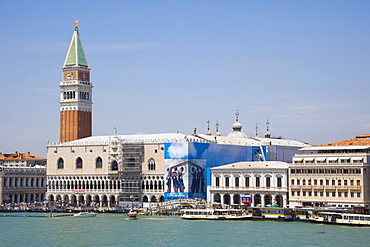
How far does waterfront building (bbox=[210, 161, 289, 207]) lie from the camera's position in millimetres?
91250

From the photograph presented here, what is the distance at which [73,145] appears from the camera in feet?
367

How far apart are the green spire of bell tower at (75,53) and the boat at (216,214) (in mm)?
40229

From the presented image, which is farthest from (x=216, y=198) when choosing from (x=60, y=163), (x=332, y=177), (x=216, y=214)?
(x=60, y=163)

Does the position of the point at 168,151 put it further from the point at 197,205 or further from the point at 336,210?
the point at 336,210

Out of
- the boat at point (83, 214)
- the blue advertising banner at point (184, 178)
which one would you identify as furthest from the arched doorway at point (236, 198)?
the boat at point (83, 214)

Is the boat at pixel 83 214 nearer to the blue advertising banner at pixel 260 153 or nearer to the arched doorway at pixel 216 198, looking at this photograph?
the arched doorway at pixel 216 198

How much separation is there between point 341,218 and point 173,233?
17.4 metres

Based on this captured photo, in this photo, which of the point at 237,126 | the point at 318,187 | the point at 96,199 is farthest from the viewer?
the point at 237,126

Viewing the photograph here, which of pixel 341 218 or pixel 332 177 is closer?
pixel 341 218

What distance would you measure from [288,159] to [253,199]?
72.0 feet

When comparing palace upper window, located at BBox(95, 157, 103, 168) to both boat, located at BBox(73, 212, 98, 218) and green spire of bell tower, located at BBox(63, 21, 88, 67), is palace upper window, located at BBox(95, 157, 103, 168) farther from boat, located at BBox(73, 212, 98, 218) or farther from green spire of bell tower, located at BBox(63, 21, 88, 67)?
boat, located at BBox(73, 212, 98, 218)

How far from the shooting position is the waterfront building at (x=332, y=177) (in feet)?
272

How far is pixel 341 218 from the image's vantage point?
75.5m

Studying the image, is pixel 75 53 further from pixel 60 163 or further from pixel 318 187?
pixel 318 187
